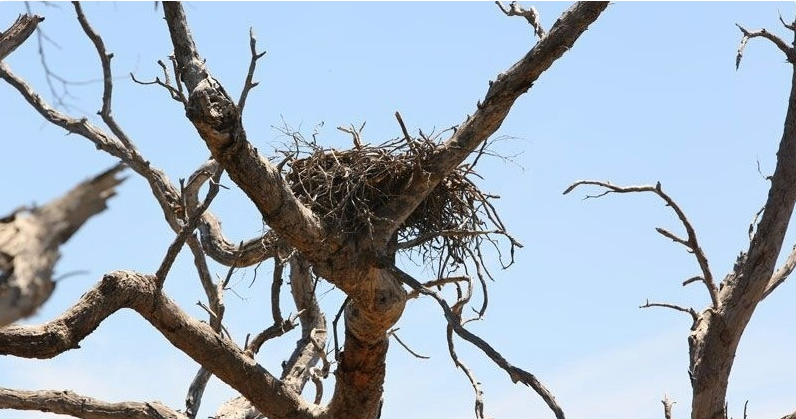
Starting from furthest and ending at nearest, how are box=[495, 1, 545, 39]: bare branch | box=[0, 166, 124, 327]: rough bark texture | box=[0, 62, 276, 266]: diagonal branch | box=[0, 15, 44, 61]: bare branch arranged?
box=[0, 62, 276, 266]: diagonal branch < box=[0, 15, 44, 61]: bare branch < box=[495, 1, 545, 39]: bare branch < box=[0, 166, 124, 327]: rough bark texture

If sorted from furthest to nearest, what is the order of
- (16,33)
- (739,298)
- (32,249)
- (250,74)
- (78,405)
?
(16,33) < (78,405) < (739,298) < (250,74) < (32,249)

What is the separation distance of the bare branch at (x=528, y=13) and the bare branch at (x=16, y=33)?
354 cm

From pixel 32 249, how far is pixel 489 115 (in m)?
4.01

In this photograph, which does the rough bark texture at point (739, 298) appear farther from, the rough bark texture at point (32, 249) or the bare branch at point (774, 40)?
the rough bark texture at point (32, 249)

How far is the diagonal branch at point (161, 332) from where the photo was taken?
518cm

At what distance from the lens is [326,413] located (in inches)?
262

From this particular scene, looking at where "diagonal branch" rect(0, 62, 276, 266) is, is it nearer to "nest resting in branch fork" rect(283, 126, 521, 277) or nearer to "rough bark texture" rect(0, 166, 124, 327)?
"nest resting in branch fork" rect(283, 126, 521, 277)

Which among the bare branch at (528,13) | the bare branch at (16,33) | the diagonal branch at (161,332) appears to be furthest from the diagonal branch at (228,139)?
the bare branch at (16,33)

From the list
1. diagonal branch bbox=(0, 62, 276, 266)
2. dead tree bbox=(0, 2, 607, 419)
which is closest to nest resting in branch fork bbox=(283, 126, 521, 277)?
dead tree bbox=(0, 2, 607, 419)

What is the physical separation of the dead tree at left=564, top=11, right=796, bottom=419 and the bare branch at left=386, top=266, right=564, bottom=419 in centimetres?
112

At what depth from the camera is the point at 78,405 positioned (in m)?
6.57

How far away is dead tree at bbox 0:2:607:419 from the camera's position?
4934mm

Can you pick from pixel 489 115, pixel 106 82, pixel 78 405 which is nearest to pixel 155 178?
pixel 106 82

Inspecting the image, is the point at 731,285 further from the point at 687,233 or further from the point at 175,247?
the point at 175,247
